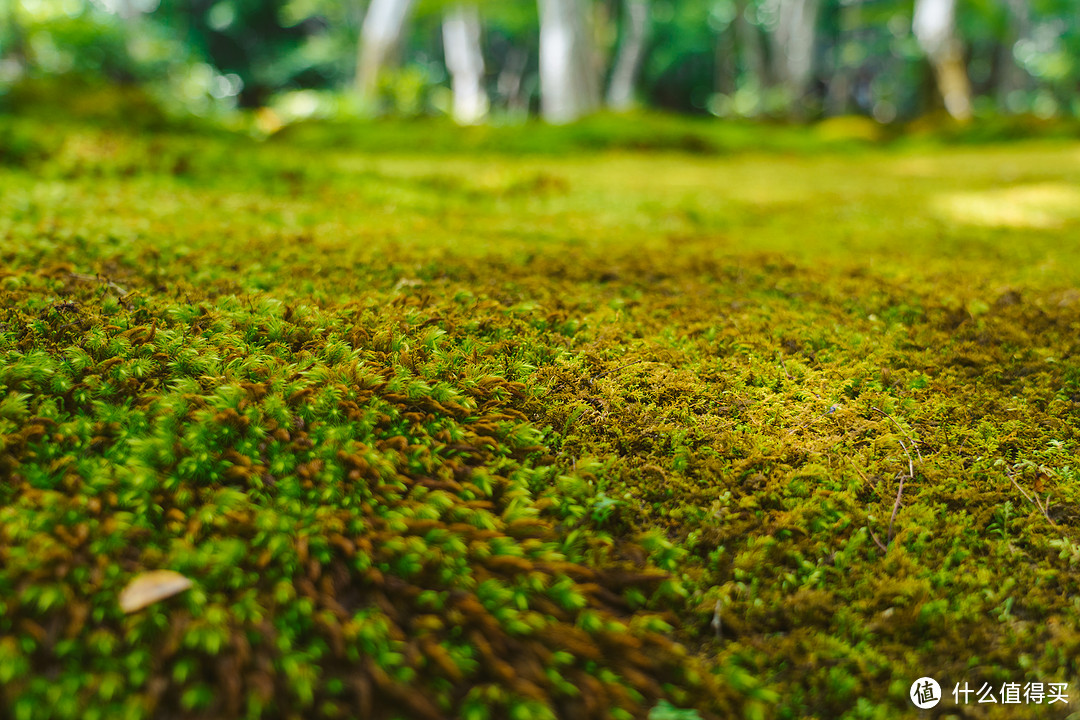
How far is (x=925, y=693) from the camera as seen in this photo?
1.64 metres

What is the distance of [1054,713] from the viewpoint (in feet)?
5.14

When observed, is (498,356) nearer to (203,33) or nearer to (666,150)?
(666,150)

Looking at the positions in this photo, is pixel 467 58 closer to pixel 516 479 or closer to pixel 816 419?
pixel 816 419

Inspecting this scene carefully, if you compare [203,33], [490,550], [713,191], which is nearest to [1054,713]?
[490,550]

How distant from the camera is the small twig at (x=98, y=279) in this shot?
2800 millimetres

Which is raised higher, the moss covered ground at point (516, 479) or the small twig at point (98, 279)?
the small twig at point (98, 279)

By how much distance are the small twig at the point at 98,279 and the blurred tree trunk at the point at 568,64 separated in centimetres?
1231

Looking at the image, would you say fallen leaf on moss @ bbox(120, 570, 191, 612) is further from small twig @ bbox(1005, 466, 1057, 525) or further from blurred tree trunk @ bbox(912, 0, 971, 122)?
blurred tree trunk @ bbox(912, 0, 971, 122)

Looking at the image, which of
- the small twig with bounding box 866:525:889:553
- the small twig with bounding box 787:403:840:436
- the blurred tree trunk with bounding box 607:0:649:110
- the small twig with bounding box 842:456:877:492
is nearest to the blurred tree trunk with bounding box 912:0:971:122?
the blurred tree trunk with bounding box 607:0:649:110

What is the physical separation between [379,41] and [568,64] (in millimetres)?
4469

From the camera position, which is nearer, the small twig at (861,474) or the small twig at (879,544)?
the small twig at (879,544)

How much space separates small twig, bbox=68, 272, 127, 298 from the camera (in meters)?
2.80

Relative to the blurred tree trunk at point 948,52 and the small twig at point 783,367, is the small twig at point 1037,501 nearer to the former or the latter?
the small twig at point 783,367

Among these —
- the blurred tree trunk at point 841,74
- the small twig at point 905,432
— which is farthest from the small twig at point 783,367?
the blurred tree trunk at point 841,74
